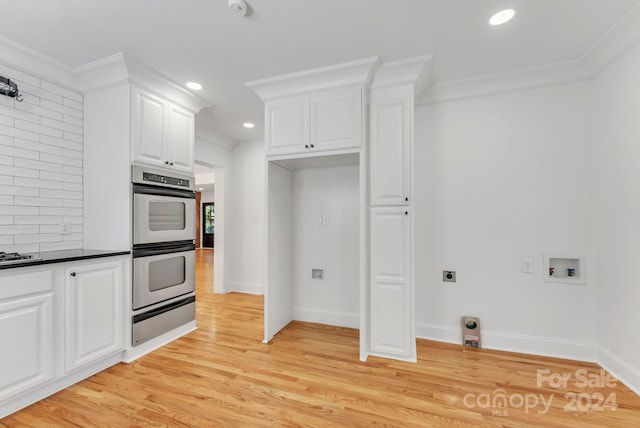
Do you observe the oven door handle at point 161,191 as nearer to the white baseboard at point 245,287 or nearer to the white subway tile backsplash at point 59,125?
the white subway tile backsplash at point 59,125

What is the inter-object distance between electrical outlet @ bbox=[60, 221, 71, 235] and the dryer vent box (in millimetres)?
3770

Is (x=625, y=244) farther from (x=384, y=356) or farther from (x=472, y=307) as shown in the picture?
(x=384, y=356)

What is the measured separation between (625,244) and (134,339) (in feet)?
13.1

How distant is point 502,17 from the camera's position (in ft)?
6.31

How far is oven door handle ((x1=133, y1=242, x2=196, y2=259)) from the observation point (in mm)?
2541

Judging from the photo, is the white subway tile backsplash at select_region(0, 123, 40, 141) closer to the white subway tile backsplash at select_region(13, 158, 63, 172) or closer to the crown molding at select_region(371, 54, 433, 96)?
the white subway tile backsplash at select_region(13, 158, 63, 172)

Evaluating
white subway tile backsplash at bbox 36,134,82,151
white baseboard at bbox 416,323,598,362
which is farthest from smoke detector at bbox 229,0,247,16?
white baseboard at bbox 416,323,598,362

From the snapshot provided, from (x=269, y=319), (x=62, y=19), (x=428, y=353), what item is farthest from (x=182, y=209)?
(x=428, y=353)

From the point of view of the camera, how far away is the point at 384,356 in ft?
8.30

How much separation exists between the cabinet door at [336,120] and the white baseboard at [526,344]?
6.66ft

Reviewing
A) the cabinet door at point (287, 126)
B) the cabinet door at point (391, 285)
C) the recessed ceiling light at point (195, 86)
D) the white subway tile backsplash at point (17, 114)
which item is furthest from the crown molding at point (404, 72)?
the white subway tile backsplash at point (17, 114)

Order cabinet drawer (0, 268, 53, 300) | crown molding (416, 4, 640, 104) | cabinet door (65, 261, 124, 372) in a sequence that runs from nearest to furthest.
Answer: cabinet drawer (0, 268, 53, 300) → crown molding (416, 4, 640, 104) → cabinet door (65, 261, 124, 372)

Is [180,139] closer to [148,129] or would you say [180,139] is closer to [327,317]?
[148,129]

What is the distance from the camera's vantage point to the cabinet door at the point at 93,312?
82.3 inches
